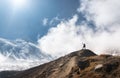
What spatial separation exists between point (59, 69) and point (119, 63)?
3646 centimetres

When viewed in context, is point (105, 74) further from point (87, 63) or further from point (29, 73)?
point (29, 73)

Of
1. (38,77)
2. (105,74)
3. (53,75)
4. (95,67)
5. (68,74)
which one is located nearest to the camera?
(105,74)

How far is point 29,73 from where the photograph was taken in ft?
558

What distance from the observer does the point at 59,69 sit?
453ft

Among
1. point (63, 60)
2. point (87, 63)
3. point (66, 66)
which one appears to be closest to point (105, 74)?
point (87, 63)

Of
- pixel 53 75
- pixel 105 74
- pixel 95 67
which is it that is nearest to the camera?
pixel 105 74

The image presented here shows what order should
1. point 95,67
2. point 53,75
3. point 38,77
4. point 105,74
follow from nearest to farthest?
point 105,74 → point 95,67 → point 53,75 → point 38,77

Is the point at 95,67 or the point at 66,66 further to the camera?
the point at 66,66

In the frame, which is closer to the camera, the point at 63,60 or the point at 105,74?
the point at 105,74

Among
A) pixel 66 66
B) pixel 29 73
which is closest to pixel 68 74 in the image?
pixel 66 66

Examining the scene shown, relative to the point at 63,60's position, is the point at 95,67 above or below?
below

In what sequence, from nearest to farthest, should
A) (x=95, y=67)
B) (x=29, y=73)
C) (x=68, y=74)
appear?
(x=95, y=67), (x=68, y=74), (x=29, y=73)

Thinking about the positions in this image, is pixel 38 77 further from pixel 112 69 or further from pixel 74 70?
pixel 112 69

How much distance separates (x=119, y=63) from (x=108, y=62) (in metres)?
4.61
